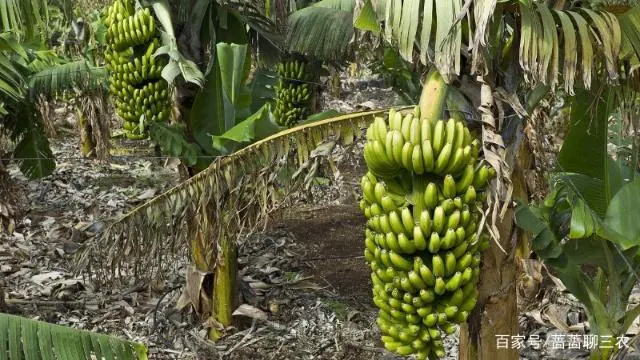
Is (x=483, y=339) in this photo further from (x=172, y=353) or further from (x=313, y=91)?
(x=313, y=91)

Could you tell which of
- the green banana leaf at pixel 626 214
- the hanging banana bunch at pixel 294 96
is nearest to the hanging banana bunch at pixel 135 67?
the green banana leaf at pixel 626 214

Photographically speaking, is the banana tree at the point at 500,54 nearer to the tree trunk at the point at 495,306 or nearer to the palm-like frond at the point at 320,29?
the tree trunk at the point at 495,306

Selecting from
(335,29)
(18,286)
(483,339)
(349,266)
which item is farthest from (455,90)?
(18,286)

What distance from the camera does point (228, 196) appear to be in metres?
3.26

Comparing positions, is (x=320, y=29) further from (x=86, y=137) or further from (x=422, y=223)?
(x=86, y=137)

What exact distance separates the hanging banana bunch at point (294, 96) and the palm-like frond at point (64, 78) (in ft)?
5.88

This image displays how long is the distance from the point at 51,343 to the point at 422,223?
3.93 ft

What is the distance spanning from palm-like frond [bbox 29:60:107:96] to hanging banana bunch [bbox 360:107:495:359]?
4.89m

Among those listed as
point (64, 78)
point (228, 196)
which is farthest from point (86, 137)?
point (228, 196)

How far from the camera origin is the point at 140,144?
10969 mm

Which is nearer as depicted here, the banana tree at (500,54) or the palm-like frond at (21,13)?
the banana tree at (500,54)

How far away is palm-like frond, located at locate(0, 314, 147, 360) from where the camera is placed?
80.6 inches

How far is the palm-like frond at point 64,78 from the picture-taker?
6137 millimetres

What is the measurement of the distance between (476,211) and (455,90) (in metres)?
0.44
